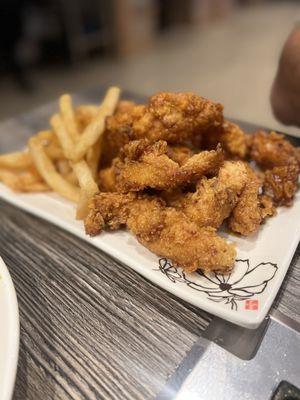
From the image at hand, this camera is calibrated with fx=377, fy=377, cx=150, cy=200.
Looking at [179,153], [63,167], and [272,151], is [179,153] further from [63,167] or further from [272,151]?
[63,167]

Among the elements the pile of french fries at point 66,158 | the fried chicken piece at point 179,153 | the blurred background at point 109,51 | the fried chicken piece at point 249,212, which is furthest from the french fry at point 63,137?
the blurred background at point 109,51

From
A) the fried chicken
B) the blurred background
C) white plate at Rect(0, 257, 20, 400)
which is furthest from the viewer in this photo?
the blurred background

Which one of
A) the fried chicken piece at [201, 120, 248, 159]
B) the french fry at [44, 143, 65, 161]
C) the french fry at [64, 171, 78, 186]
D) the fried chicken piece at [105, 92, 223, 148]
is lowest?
the french fry at [64, 171, 78, 186]

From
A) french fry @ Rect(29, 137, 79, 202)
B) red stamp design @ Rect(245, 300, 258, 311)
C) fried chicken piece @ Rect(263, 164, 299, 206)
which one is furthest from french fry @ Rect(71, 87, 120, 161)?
red stamp design @ Rect(245, 300, 258, 311)

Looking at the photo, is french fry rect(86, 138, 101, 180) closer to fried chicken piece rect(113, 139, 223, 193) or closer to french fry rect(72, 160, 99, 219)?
french fry rect(72, 160, 99, 219)

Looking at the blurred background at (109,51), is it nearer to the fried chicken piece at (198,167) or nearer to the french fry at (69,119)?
the french fry at (69,119)

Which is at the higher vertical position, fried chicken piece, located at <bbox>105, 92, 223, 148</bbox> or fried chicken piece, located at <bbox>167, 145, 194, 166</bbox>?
fried chicken piece, located at <bbox>105, 92, 223, 148</bbox>
